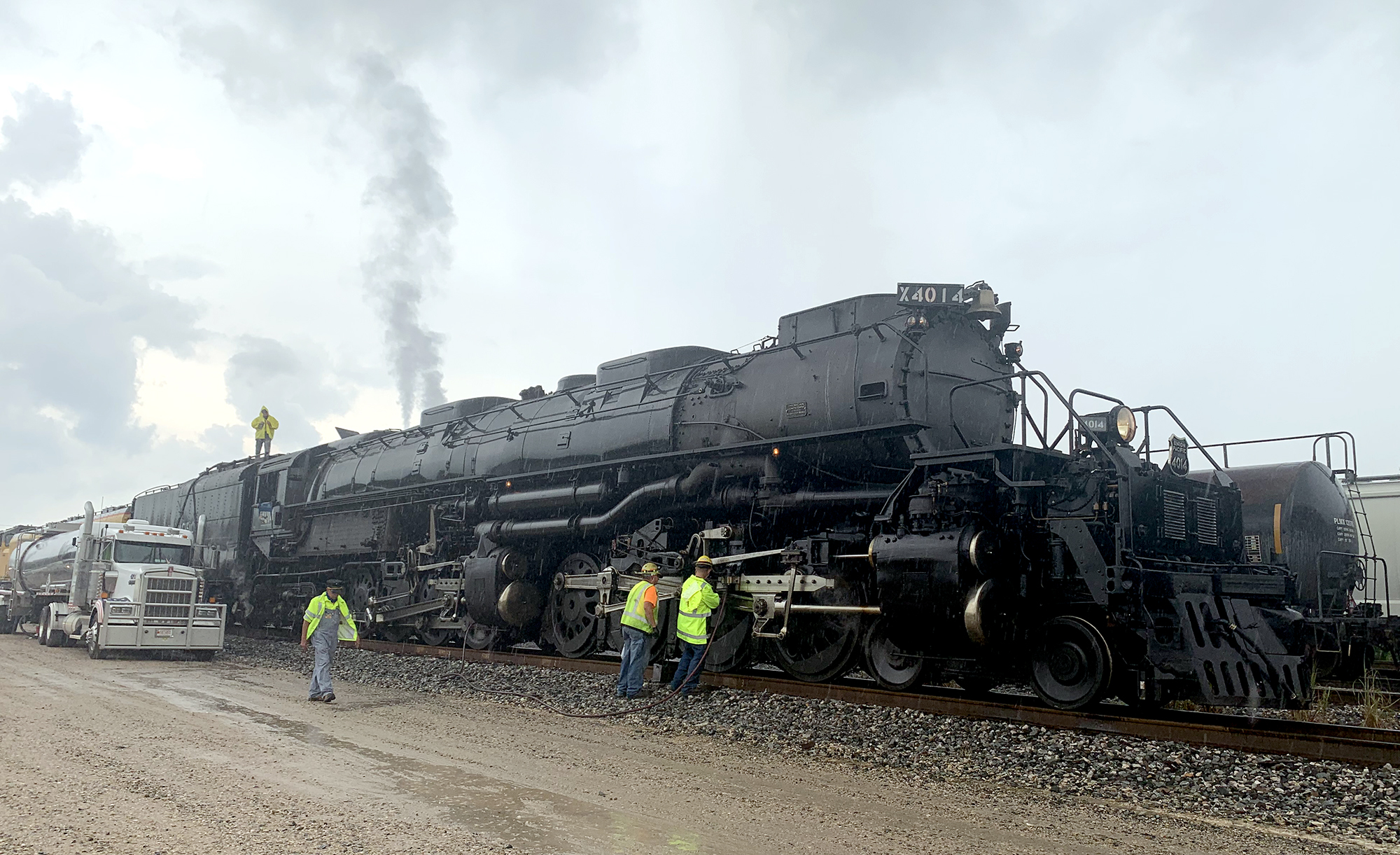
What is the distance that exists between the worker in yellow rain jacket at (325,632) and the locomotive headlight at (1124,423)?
8019mm

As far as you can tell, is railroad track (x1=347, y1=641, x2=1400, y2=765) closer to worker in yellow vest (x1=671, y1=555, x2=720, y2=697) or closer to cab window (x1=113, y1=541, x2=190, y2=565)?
worker in yellow vest (x1=671, y1=555, x2=720, y2=697)

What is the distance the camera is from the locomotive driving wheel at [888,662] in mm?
8961

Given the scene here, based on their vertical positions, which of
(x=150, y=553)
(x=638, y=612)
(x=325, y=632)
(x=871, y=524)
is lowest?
(x=325, y=632)

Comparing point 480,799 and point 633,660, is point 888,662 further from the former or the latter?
point 480,799

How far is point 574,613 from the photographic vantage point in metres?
12.7

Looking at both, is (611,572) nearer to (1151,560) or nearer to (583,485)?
(583,485)

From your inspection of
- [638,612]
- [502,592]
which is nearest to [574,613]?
[502,592]

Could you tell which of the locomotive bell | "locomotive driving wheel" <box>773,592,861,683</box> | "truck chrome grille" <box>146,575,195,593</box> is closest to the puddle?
"locomotive driving wheel" <box>773,592,861,683</box>

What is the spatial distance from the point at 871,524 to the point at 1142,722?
3221mm

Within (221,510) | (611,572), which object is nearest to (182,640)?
(221,510)

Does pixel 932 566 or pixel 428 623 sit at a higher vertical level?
pixel 932 566

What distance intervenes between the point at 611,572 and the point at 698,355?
3107mm

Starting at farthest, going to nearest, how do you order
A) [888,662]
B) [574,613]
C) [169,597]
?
1. [169,597]
2. [574,613]
3. [888,662]

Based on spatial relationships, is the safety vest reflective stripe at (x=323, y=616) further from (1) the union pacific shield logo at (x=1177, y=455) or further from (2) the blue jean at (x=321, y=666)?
(1) the union pacific shield logo at (x=1177, y=455)
